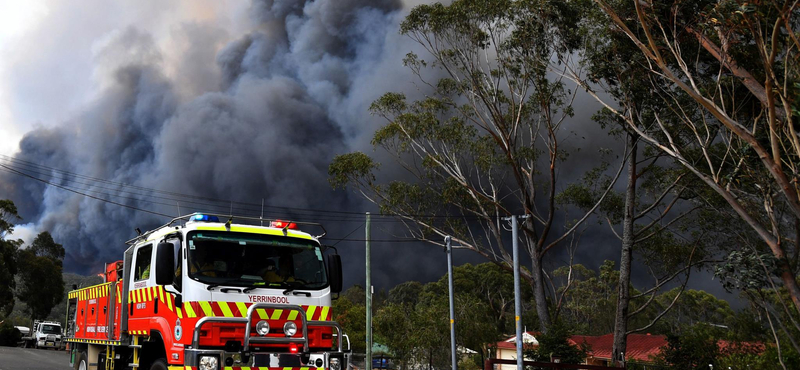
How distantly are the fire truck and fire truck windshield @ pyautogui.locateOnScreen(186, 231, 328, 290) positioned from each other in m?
0.01

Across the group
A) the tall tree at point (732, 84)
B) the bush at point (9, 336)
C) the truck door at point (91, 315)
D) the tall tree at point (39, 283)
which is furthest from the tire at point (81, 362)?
the tall tree at point (39, 283)

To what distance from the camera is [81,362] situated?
43.7 ft

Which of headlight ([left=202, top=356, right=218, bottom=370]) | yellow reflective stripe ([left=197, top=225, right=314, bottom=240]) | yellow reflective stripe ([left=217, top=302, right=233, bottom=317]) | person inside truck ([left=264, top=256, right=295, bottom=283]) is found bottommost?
headlight ([left=202, top=356, right=218, bottom=370])

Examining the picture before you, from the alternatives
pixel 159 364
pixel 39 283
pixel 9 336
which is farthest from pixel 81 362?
pixel 39 283

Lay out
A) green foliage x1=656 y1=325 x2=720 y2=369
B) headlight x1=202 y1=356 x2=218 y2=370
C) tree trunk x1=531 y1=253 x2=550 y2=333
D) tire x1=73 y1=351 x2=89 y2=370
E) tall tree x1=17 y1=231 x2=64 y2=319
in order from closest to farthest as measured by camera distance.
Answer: headlight x1=202 y1=356 x2=218 y2=370, tire x1=73 y1=351 x2=89 y2=370, green foliage x1=656 y1=325 x2=720 y2=369, tree trunk x1=531 y1=253 x2=550 y2=333, tall tree x1=17 y1=231 x2=64 y2=319

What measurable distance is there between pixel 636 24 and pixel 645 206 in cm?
1246

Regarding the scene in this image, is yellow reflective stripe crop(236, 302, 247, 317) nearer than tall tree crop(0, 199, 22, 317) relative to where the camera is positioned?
Yes

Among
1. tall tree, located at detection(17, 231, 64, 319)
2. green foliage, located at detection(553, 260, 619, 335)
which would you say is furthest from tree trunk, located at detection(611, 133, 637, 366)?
tall tree, located at detection(17, 231, 64, 319)

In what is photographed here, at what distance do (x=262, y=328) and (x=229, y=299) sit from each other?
0.58 m

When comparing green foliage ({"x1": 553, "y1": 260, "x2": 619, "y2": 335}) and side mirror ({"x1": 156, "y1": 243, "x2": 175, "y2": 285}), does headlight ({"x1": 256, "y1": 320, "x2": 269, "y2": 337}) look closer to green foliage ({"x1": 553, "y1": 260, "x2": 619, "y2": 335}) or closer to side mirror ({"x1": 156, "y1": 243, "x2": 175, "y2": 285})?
side mirror ({"x1": 156, "y1": 243, "x2": 175, "y2": 285})

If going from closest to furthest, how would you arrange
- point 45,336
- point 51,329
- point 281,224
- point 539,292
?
1. point 281,224
2. point 539,292
3. point 45,336
4. point 51,329

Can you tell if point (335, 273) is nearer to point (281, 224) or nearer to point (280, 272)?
point (280, 272)

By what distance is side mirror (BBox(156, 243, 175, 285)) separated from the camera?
8742 millimetres

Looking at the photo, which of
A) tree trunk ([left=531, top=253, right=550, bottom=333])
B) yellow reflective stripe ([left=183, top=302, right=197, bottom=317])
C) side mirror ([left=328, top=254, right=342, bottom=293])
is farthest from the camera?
tree trunk ([left=531, top=253, right=550, bottom=333])
